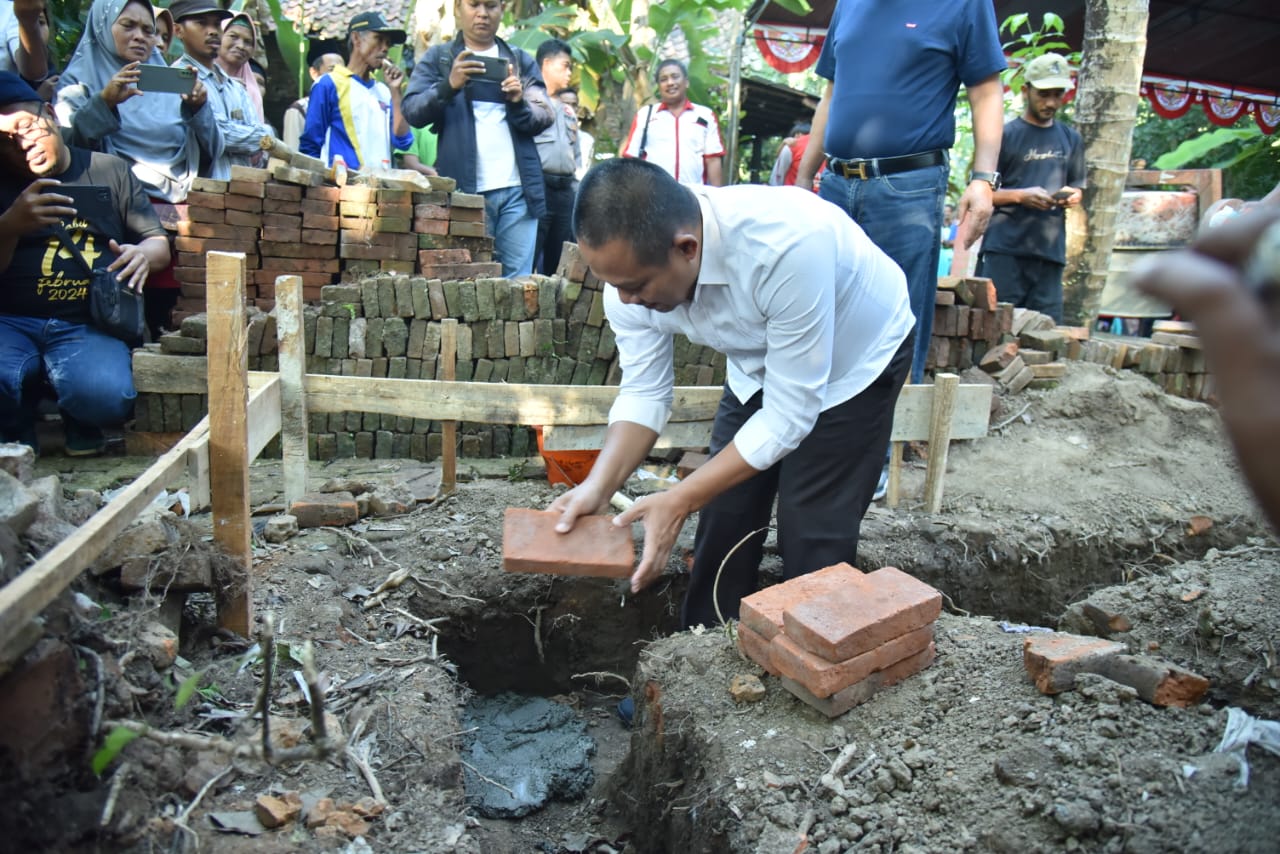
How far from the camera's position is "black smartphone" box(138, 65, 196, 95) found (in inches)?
187

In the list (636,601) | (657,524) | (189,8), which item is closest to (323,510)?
(636,601)

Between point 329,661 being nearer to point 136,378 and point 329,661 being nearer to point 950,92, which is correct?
point 136,378

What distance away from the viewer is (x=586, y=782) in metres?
3.52

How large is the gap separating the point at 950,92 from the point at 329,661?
3460 millimetres

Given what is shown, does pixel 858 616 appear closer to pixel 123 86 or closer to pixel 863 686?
pixel 863 686

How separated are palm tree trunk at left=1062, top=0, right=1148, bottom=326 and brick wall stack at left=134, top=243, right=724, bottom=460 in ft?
11.1

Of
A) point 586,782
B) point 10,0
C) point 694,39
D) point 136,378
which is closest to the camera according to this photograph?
point 586,782

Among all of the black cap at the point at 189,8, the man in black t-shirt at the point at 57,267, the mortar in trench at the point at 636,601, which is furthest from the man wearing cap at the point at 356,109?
the mortar in trench at the point at 636,601

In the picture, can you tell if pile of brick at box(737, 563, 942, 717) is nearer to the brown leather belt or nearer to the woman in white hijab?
the brown leather belt

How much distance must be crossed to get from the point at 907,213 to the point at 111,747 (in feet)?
11.7

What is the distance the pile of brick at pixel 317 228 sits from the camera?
5.06m

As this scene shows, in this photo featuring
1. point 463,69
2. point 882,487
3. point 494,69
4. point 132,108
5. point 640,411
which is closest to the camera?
point 640,411

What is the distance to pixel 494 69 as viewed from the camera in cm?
538

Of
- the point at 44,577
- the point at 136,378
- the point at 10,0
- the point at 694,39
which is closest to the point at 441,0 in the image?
the point at 694,39
